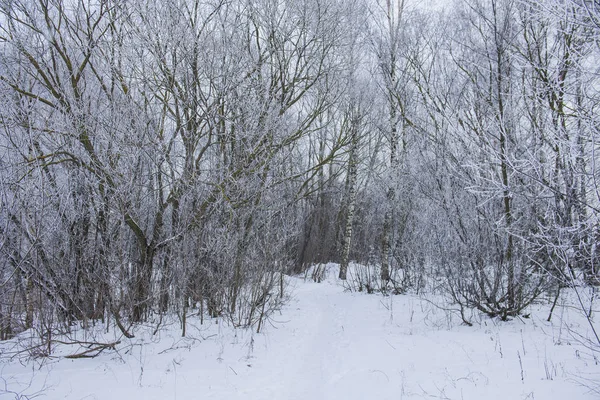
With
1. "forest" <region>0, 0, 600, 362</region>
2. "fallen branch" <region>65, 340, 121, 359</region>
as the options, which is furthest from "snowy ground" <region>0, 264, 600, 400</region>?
"forest" <region>0, 0, 600, 362</region>

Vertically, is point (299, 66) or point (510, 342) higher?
point (299, 66)

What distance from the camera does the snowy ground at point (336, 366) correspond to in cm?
345

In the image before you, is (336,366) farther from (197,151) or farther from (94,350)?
(197,151)

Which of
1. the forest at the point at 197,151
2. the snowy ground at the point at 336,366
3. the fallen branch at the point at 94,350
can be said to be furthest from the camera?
the forest at the point at 197,151

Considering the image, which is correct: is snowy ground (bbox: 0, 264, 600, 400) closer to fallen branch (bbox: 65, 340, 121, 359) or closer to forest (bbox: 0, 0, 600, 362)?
fallen branch (bbox: 65, 340, 121, 359)

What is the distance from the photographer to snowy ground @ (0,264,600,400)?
11.3 ft

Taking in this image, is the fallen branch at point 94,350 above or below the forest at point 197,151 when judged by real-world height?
below

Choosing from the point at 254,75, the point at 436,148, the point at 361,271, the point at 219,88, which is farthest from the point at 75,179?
Answer: the point at 361,271

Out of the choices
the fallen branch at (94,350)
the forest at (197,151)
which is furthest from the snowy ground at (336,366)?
the forest at (197,151)

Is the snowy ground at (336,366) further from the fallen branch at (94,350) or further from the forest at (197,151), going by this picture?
the forest at (197,151)

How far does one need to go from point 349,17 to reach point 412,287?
735 cm

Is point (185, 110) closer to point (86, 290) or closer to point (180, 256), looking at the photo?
point (180, 256)

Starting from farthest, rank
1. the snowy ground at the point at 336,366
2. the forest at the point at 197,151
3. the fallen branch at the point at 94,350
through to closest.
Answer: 1. the forest at the point at 197,151
2. the fallen branch at the point at 94,350
3. the snowy ground at the point at 336,366

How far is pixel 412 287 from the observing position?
34.1 ft
